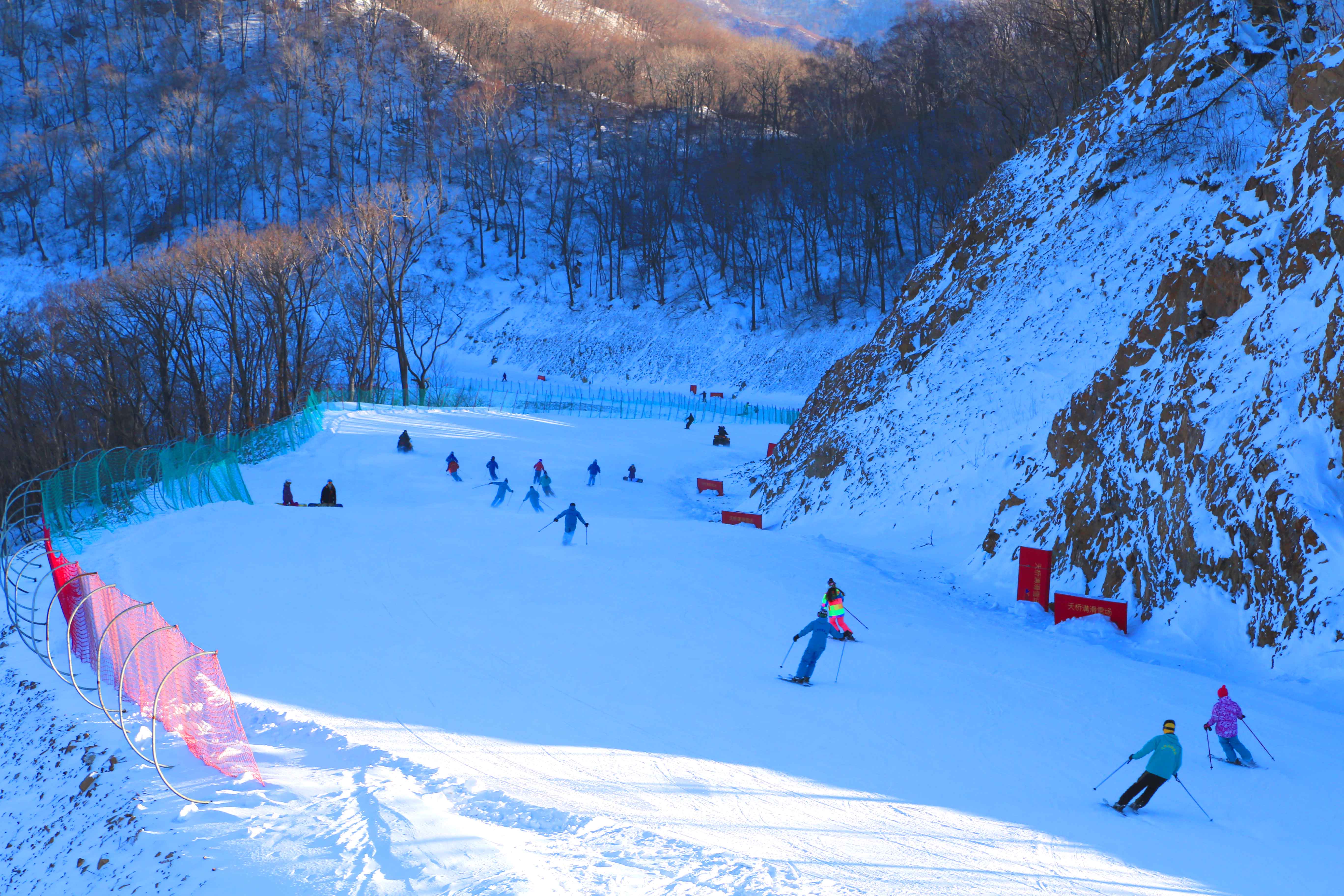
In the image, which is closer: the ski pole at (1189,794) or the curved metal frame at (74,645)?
the ski pole at (1189,794)

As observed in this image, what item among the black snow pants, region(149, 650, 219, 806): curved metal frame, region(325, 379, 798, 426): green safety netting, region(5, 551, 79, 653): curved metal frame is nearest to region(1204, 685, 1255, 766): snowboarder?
the black snow pants

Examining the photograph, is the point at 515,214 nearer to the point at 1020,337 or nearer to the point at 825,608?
the point at 1020,337

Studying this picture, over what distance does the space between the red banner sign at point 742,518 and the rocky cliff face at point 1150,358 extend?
152cm

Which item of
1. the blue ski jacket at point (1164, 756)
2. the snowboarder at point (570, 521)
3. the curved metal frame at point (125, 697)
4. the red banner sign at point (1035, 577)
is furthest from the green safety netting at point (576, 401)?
the blue ski jacket at point (1164, 756)

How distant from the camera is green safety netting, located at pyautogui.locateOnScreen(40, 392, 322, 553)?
20.5 meters

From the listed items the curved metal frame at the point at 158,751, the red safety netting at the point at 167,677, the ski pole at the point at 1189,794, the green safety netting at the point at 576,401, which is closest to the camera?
the curved metal frame at the point at 158,751

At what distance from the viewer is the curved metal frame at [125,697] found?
9.11 meters

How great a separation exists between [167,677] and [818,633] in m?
8.11

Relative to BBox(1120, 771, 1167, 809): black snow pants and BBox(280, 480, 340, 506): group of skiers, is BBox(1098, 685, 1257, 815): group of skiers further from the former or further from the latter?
BBox(280, 480, 340, 506): group of skiers

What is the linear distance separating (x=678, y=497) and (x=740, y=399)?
27680 mm

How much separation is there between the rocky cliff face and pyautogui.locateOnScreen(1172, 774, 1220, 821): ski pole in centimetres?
496

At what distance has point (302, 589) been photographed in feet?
56.3

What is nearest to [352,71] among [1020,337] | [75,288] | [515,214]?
[515,214]

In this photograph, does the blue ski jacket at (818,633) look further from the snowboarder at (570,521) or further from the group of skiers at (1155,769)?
the snowboarder at (570,521)
